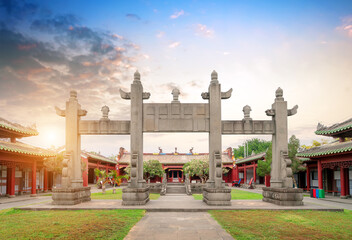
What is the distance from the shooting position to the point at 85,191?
603 inches

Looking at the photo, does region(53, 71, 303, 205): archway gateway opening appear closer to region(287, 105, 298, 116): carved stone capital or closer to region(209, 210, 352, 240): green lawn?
region(287, 105, 298, 116): carved stone capital

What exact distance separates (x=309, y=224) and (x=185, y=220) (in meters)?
4.07

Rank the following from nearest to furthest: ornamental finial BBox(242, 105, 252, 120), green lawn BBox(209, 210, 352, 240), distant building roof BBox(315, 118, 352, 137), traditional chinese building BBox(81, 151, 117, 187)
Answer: green lawn BBox(209, 210, 352, 240) → ornamental finial BBox(242, 105, 252, 120) → distant building roof BBox(315, 118, 352, 137) → traditional chinese building BBox(81, 151, 117, 187)

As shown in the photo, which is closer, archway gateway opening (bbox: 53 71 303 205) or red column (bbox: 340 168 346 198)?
archway gateway opening (bbox: 53 71 303 205)

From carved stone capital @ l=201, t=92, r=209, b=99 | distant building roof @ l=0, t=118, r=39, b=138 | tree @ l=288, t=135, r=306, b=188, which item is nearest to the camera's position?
carved stone capital @ l=201, t=92, r=209, b=99

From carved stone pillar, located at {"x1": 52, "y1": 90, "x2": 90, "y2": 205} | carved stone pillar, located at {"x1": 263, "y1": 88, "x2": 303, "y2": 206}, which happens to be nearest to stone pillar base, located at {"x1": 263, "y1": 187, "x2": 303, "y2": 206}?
carved stone pillar, located at {"x1": 263, "y1": 88, "x2": 303, "y2": 206}

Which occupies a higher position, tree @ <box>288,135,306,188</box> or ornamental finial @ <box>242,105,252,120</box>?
ornamental finial @ <box>242,105,252,120</box>

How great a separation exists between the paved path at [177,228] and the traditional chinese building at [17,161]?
13427mm

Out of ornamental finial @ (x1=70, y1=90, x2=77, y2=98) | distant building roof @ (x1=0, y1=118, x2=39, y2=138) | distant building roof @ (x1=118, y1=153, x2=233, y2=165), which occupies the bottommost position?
distant building roof @ (x1=118, y1=153, x2=233, y2=165)

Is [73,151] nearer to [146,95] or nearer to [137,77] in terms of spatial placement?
[146,95]

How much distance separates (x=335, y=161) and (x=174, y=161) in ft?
94.0

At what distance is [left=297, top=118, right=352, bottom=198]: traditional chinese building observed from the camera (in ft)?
67.8

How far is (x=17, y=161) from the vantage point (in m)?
22.4

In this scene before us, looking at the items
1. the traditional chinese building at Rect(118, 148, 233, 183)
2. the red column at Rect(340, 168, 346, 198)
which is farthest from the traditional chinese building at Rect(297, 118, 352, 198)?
the traditional chinese building at Rect(118, 148, 233, 183)
